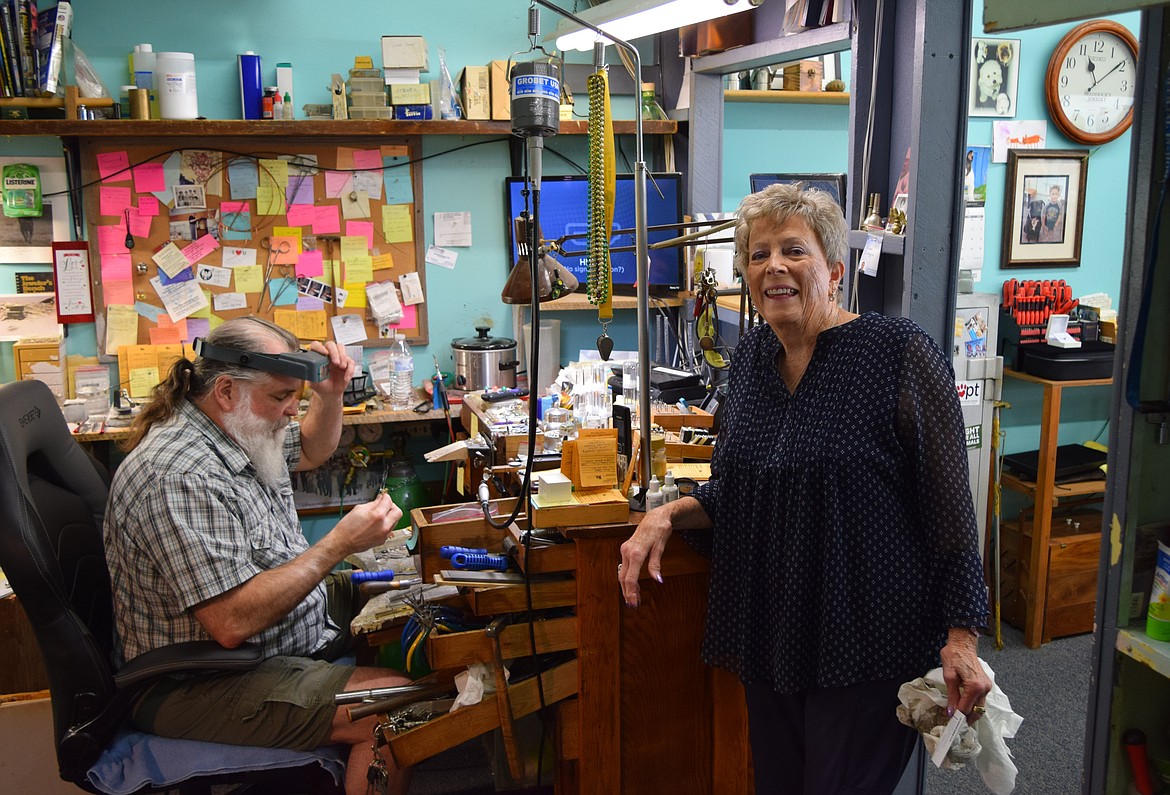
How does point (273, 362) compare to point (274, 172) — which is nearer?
point (273, 362)

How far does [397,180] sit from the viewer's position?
3.92 m

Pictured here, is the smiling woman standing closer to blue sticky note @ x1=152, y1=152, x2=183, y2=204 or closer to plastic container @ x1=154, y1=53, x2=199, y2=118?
plastic container @ x1=154, y1=53, x2=199, y2=118

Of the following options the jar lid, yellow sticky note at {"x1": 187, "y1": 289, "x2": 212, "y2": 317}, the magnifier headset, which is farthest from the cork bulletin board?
the magnifier headset

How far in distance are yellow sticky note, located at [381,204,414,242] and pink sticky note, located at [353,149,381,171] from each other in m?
0.17

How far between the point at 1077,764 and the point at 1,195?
4.11 m

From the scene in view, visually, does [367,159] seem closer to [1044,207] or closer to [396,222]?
[396,222]

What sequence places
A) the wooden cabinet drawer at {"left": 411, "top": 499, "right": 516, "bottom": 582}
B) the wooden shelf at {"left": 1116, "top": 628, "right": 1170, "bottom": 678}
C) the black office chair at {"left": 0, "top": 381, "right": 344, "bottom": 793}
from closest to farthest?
the wooden shelf at {"left": 1116, "top": 628, "right": 1170, "bottom": 678}
the black office chair at {"left": 0, "top": 381, "right": 344, "bottom": 793}
the wooden cabinet drawer at {"left": 411, "top": 499, "right": 516, "bottom": 582}

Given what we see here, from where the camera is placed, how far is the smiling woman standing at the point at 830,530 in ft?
4.98

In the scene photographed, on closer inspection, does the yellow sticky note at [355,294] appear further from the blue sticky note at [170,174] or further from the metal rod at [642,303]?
the metal rod at [642,303]

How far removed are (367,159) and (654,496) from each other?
8.23 feet

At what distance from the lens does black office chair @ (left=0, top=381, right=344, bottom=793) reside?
5.86 feet

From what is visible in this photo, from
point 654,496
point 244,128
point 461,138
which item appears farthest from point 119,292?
point 654,496

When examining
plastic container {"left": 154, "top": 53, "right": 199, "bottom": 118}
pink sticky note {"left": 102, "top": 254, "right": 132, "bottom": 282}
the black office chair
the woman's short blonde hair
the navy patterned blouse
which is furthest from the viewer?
pink sticky note {"left": 102, "top": 254, "right": 132, "bottom": 282}

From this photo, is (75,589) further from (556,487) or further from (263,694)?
(556,487)
